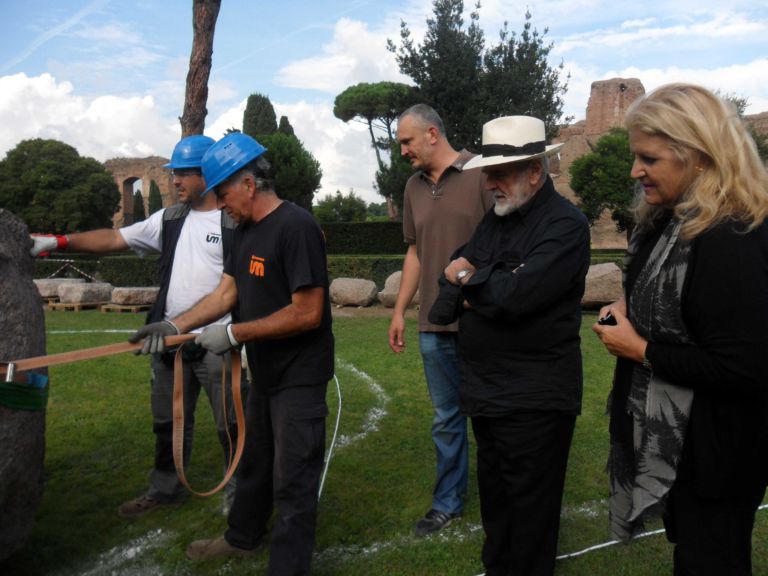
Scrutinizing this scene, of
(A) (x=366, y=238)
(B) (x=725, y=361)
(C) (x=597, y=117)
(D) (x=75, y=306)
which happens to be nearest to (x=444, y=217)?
(B) (x=725, y=361)

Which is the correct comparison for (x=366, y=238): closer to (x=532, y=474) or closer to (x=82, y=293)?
(x=82, y=293)

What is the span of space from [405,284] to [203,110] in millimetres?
9221

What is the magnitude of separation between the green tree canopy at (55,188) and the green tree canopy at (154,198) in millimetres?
5300

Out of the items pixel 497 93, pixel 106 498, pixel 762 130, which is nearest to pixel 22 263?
pixel 106 498

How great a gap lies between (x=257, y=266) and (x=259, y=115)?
4141 centimetres

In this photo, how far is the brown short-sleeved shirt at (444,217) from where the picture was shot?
3861 mm

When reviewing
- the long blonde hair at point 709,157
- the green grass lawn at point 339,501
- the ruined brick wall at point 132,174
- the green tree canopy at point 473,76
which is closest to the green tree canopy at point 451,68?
the green tree canopy at point 473,76

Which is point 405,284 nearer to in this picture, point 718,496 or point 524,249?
point 524,249

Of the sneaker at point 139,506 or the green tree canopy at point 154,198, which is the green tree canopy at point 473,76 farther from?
the green tree canopy at point 154,198

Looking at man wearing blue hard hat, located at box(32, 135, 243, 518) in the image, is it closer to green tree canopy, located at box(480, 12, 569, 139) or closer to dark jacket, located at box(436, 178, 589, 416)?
dark jacket, located at box(436, 178, 589, 416)

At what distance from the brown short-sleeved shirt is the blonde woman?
63.3 inches

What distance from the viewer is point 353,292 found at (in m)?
14.6

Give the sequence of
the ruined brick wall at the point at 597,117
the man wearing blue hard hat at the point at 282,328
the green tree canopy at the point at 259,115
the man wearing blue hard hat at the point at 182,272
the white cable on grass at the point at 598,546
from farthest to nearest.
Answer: the ruined brick wall at the point at 597,117 → the green tree canopy at the point at 259,115 → the man wearing blue hard hat at the point at 182,272 → the white cable on grass at the point at 598,546 → the man wearing blue hard hat at the point at 282,328

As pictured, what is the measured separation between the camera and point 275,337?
10.0 feet
